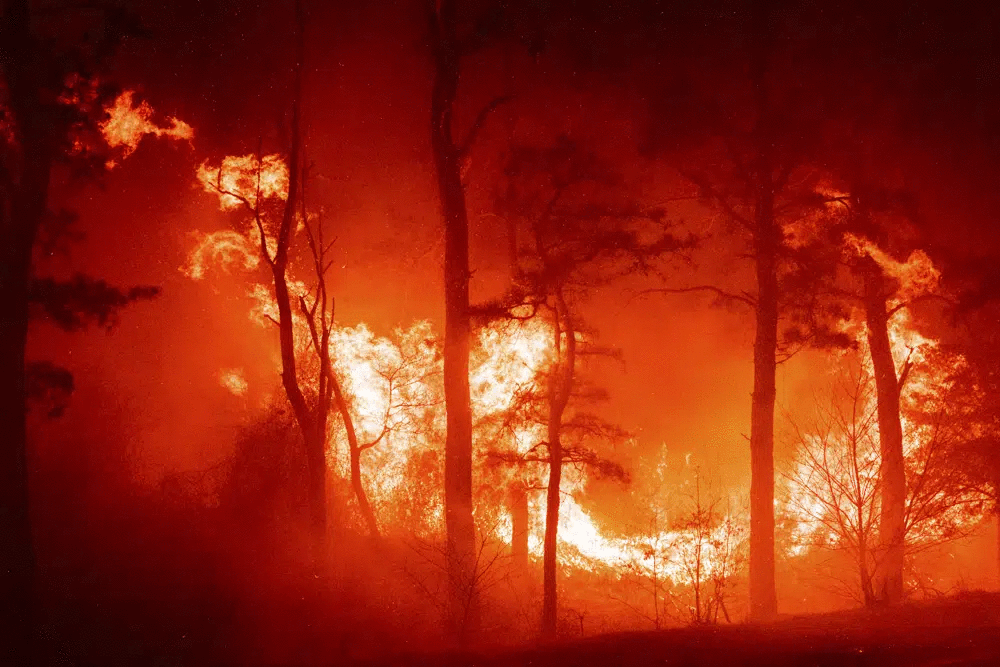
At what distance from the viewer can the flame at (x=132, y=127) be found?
19.9 meters

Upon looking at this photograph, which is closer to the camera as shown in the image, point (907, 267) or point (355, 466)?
point (907, 267)

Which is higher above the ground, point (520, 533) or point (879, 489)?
point (879, 489)

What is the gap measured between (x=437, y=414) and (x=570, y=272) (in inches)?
342

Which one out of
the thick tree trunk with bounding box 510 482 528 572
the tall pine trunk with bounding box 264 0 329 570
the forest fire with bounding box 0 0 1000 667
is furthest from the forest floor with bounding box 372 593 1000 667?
the thick tree trunk with bounding box 510 482 528 572

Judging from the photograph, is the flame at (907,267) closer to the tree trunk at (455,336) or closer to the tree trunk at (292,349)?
the tree trunk at (455,336)

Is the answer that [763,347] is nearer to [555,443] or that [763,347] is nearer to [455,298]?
[555,443]

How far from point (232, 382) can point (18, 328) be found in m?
13.8

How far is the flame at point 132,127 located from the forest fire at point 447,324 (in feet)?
0.32

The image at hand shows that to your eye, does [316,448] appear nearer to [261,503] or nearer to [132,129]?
[261,503]

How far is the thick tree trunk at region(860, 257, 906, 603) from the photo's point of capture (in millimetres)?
18781

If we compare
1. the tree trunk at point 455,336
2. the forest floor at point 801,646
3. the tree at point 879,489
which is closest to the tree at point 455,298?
the tree trunk at point 455,336

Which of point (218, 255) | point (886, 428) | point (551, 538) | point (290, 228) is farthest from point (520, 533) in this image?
point (218, 255)

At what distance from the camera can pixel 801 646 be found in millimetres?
11258

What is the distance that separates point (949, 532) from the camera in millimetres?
18172
